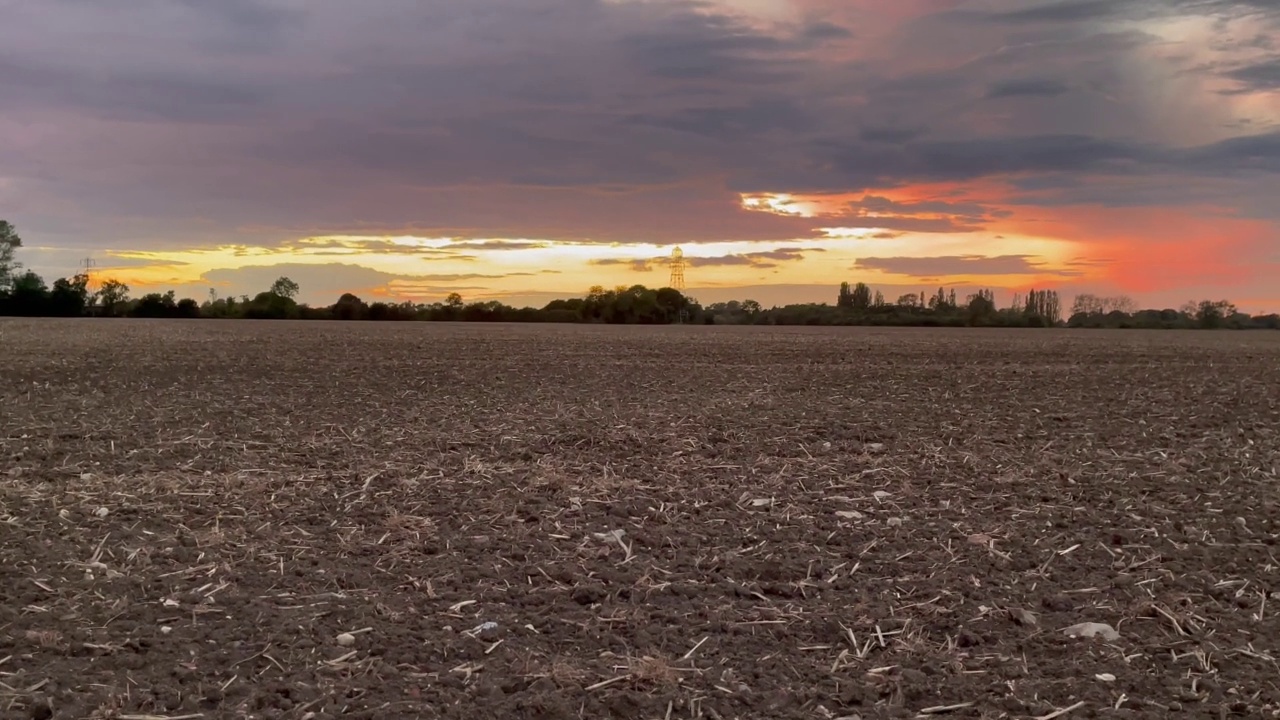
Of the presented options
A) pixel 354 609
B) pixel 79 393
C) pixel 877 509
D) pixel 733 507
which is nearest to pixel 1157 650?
pixel 877 509

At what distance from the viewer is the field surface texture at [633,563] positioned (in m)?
4.18

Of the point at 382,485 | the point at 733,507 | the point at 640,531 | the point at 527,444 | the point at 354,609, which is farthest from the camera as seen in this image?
the point at 527,444

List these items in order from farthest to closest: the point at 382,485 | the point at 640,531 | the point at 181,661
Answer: the point at 382,485
the point at 640,531
the point at 181,661

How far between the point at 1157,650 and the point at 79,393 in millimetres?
13933

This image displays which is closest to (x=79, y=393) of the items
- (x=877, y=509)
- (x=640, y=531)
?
(x=640, y=531)

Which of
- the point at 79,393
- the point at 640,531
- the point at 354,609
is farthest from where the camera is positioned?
the point at 79,393

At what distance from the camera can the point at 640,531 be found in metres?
6.33

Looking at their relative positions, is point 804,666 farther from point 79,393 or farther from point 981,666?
point 79,393

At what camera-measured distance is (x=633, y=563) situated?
570 centimetres

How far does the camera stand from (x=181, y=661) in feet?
14.4

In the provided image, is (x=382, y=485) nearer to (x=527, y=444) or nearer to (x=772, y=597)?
(x=527, y=444)

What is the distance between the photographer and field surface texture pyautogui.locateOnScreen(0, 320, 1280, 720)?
165 inches

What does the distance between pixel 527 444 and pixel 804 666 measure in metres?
5.45

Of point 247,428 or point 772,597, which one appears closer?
point 772,597
